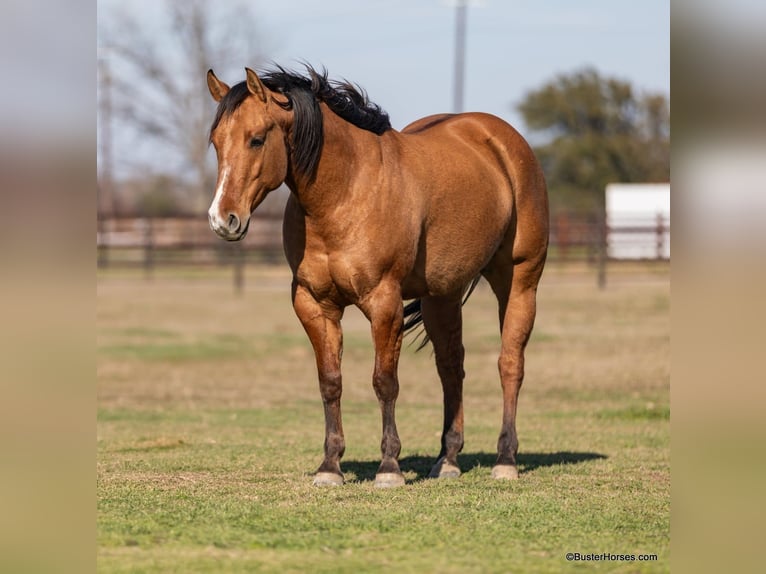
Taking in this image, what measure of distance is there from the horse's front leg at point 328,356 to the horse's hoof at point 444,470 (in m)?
0.88

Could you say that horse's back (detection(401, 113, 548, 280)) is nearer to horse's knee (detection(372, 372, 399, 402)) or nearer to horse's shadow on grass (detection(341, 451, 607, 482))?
horse's knee (detection(372, 372, 399, 402))

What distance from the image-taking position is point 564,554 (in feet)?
17.4

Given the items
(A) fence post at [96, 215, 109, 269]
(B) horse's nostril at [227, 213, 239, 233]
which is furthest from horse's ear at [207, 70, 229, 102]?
(A) fence post at [96, 215, 109, 269]

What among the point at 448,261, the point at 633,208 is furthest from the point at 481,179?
the point at 633,208

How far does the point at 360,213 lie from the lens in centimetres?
711

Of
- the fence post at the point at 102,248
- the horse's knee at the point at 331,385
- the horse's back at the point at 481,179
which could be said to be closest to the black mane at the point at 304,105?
the horse's back at the point at 481,179

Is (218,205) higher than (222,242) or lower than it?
lower

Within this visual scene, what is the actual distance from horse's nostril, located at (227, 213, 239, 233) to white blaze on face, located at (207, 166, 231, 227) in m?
0.05

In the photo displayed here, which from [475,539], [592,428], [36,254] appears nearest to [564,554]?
[475,539]

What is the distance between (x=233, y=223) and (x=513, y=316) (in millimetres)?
2815

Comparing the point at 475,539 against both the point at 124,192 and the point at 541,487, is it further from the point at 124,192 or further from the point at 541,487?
the point at 124,192

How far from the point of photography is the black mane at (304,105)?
265 inches

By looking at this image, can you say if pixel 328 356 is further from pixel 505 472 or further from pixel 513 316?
pixel 513 316

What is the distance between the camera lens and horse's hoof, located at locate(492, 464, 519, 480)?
25.7 ft
